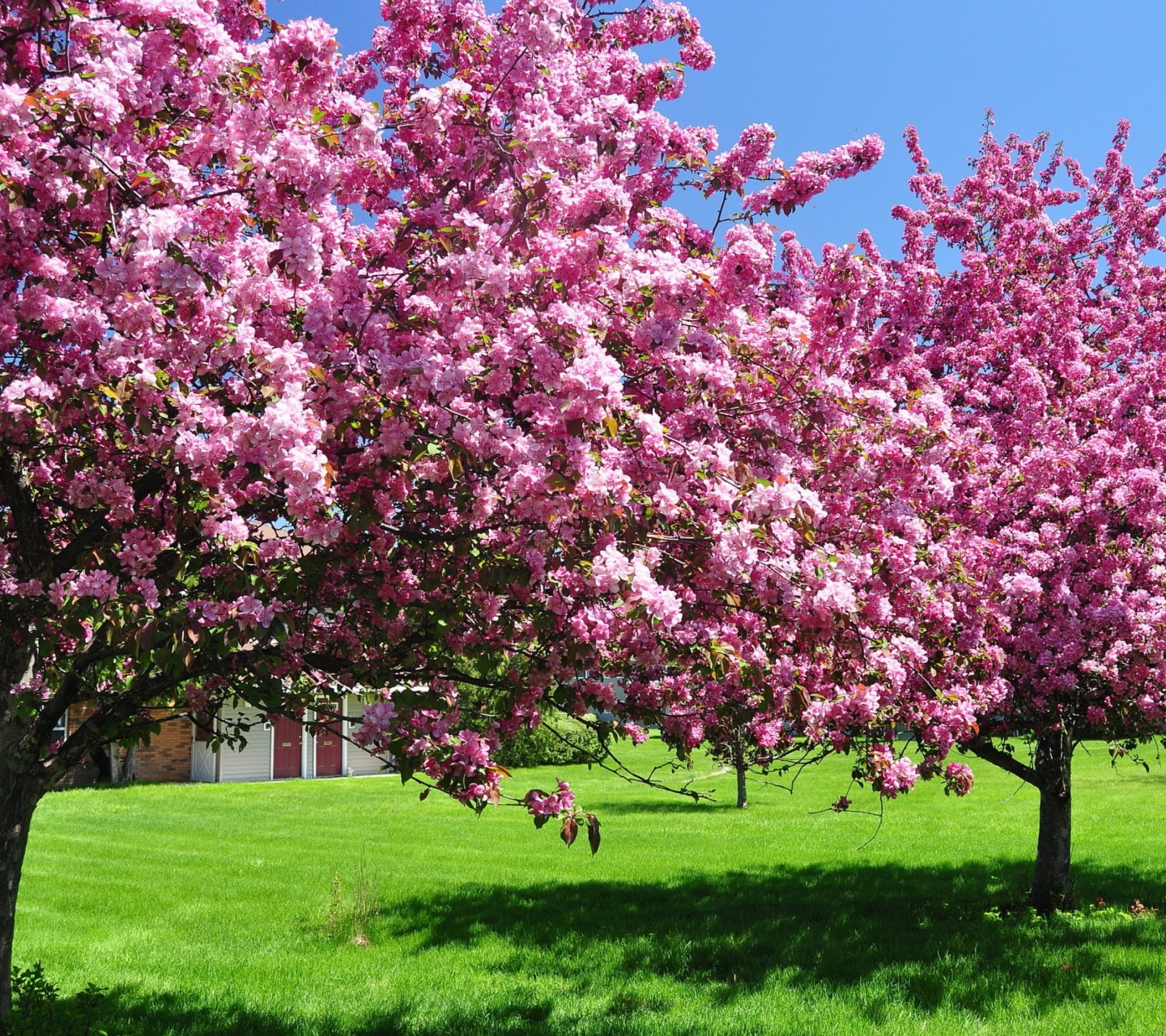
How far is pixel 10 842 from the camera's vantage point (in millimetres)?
6121

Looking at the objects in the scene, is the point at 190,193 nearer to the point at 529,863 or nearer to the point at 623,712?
the point at 623,712

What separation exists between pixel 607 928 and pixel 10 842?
22.3ft

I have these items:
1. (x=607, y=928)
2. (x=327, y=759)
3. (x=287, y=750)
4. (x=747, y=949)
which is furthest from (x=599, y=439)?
(x=327, y=759)

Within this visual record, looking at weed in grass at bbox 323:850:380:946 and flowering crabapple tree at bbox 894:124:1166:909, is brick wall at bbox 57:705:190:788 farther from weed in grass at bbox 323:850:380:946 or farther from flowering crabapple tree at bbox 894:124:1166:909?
flowering crabapple tree at bbox 894:124:1166:909

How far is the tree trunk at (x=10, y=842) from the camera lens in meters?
6.05

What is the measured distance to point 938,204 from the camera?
40.8 ft

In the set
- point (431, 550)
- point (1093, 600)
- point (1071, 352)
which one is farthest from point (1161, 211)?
point (431, 550)

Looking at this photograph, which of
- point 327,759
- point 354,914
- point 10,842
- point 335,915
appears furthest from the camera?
point 327,759

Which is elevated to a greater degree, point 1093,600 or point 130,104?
point 130,104

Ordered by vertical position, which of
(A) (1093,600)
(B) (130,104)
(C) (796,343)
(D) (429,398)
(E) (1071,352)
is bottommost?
(A) (1093,600)

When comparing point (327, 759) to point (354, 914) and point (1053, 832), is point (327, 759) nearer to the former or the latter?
point (354, 914)

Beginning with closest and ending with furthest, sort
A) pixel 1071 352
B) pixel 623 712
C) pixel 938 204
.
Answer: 1. pixel 623 712
2. pixel 1071 352
3. pixel 938 204

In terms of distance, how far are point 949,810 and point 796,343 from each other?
1927cm

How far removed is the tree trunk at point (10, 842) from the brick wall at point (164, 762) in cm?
2526
